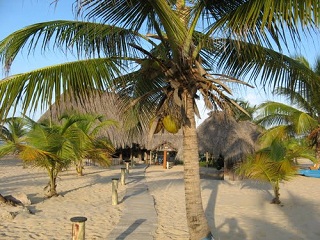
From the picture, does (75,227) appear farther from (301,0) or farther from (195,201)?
(301,0)

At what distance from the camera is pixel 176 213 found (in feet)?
26.9

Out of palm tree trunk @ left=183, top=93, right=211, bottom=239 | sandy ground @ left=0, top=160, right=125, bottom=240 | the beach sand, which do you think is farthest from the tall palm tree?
palm tree trunk @ left=183, top=93, right=211, bottom=239

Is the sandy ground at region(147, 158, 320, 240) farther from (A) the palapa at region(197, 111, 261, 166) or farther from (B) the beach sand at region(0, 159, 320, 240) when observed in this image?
(A) the palapa at region(197, 111, 261, 166)

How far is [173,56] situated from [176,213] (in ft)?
16.8

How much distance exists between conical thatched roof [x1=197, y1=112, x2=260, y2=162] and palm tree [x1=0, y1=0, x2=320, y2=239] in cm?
1139

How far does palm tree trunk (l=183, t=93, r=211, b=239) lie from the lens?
4.19 metres

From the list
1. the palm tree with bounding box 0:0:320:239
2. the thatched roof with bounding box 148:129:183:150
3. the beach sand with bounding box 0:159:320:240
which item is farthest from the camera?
the thatched roof with bounding box 148:129:183:150

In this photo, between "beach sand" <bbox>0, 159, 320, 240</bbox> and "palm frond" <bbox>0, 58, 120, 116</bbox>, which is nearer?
"palm frond" <bbox>0, 58, 120, 116</bbox>

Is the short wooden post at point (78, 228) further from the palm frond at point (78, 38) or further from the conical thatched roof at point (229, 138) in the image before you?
the conical thatched roof at point (229, 138)

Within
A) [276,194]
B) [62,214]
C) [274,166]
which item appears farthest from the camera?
[276,194]

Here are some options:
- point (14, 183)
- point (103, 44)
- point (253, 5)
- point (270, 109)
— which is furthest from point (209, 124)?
point (253, 5)

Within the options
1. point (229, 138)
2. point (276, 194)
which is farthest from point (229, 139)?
point (276, 194)

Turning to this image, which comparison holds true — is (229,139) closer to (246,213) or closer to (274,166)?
(274,166)

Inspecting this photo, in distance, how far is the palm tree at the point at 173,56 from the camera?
3488 millimetres
